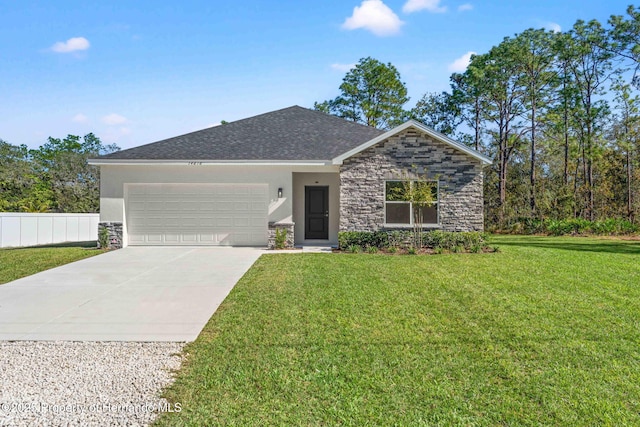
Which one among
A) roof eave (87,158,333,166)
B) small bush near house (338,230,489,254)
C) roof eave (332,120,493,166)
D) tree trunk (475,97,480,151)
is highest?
tree trunk (475,97,480,151)

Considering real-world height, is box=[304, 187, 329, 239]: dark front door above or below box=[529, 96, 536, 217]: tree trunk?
below

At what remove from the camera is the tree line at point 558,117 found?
22797 mm

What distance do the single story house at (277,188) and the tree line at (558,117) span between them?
12.6m

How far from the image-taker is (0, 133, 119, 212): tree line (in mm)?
25266

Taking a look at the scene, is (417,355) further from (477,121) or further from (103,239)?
(477,121)

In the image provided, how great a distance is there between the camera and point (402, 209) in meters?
13.4

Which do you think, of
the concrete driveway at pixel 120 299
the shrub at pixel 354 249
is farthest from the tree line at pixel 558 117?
the concrete driveway at pixel 120 299

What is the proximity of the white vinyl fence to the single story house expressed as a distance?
5273 mm

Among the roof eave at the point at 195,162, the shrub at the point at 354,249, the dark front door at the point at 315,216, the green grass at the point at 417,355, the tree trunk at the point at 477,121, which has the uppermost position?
the tree trunk at the point at 477,121

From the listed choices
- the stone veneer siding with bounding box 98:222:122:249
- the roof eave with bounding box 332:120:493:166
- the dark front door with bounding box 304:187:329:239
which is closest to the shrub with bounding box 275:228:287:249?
the dark front door with bounding box 304:187:329:239

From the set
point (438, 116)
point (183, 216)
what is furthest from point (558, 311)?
point (438, 116)

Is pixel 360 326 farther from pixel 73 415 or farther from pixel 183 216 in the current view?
pixel 183 216

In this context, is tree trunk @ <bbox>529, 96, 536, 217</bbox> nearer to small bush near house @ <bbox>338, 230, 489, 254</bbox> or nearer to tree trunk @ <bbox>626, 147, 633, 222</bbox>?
tree trunk @ <bbox>626, 147, 633, 222</bbox>

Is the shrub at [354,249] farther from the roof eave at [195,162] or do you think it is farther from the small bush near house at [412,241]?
the roof eave at [195,162]
